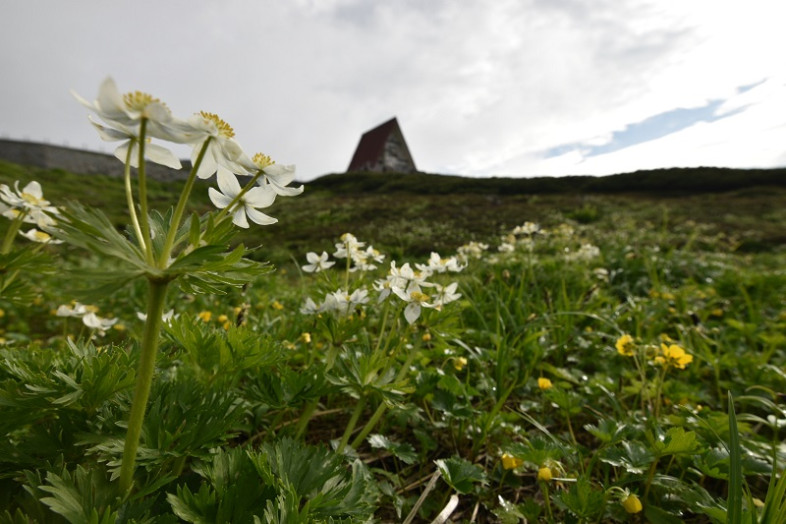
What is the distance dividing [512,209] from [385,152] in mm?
19002

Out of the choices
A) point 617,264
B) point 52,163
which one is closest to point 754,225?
point 617,264

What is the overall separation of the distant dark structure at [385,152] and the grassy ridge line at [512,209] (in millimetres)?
12071

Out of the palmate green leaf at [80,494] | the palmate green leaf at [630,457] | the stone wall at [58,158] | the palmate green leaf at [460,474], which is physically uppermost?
the stone wall at [58,158]

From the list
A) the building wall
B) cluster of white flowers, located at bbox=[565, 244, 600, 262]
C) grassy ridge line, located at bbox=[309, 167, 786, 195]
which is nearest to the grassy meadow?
cluster of white flowers, located at bbox=[565, 244, 600, 262]

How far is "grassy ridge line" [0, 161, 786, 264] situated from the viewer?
839cm

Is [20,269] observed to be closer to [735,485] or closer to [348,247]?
[348,247]

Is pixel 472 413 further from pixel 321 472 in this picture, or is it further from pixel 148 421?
pixel 148 421

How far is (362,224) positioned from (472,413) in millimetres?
8598

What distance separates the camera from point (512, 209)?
1073cm

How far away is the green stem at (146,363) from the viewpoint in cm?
71

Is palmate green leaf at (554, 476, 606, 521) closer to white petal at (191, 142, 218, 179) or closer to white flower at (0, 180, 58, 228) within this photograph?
white petal at (191, 142, 218, 179)

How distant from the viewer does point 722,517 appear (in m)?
1.00

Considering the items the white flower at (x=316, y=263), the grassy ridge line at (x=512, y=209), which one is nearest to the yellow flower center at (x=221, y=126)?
the white flower at (x=316, y=263)

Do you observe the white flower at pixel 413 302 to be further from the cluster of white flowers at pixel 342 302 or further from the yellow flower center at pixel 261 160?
the yellow flower center at pixel 261 160
